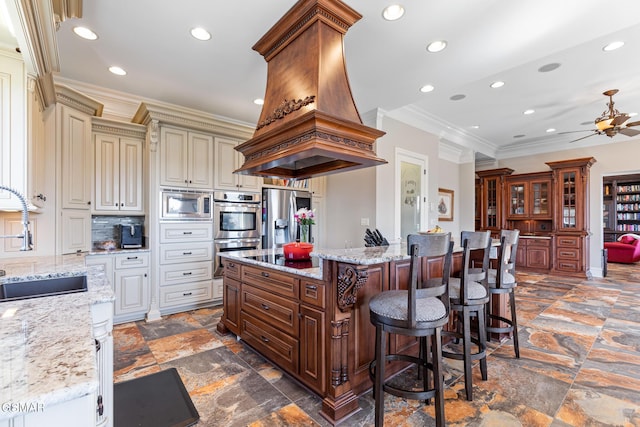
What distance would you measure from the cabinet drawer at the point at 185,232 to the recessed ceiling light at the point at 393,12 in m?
3.14

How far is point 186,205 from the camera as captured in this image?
3.79m

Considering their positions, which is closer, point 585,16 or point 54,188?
point 585,16

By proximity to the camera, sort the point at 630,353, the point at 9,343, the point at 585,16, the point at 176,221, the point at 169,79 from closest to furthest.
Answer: the point at 9,343, the point at 585,16, the point at 630,353, the point at 169,79, the point at 176,221

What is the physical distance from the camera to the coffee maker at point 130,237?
360 centimetres

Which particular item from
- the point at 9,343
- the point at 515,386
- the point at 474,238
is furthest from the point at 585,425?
the point at 9,343

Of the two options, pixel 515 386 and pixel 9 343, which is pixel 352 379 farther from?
pixel 9 343

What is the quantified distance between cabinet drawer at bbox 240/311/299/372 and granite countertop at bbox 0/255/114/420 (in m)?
1.26

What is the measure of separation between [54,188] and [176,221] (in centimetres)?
121

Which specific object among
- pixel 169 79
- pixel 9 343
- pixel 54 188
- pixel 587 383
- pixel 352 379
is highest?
pixel 169 79

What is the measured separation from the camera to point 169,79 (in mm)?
3271

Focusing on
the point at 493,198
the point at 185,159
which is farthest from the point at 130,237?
the point at 493,198

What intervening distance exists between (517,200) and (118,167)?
8.13 metres

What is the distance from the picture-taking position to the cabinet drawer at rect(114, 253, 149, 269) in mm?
3352

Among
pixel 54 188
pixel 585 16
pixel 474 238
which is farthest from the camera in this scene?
pixel 54 188
